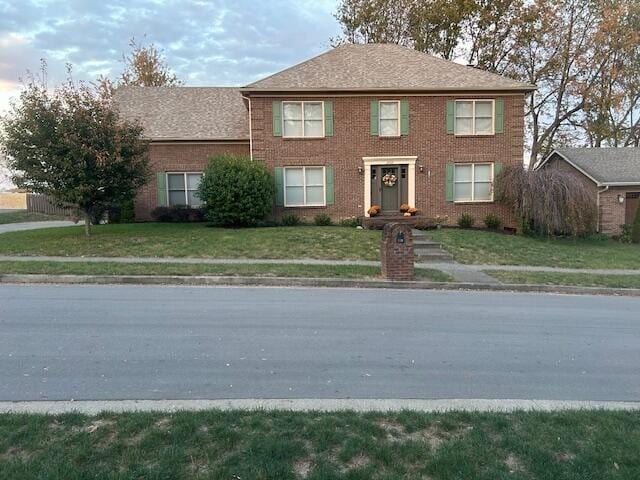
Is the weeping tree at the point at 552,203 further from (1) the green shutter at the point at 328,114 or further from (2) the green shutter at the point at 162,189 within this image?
(2) the green shutter at the point at 162,189

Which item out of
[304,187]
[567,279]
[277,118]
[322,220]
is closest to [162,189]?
[277,118]

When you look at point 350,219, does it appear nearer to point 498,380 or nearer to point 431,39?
point 498,380

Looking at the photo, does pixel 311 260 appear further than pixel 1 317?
Yes

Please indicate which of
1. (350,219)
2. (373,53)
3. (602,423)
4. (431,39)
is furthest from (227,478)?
(431,39)

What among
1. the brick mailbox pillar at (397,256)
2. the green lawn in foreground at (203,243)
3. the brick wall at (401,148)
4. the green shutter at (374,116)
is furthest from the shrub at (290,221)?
the brick mailbox pillar at (397,256)

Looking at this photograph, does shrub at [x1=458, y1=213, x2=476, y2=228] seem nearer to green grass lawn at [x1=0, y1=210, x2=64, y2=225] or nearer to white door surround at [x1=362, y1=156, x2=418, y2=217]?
white door surround at [x1=362, y1=156, x2=418, y2=217]

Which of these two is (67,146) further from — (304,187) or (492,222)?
(492,222)

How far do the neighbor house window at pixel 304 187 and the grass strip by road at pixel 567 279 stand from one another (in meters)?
9.63

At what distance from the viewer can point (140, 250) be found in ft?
45.7

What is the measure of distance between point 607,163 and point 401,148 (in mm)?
12698

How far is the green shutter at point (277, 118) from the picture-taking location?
1986 cm

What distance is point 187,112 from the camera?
23.6 meters

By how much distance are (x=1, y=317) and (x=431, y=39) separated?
3295 cm

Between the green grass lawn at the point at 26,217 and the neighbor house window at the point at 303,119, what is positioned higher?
the neighbor house window at the point at 303,119
